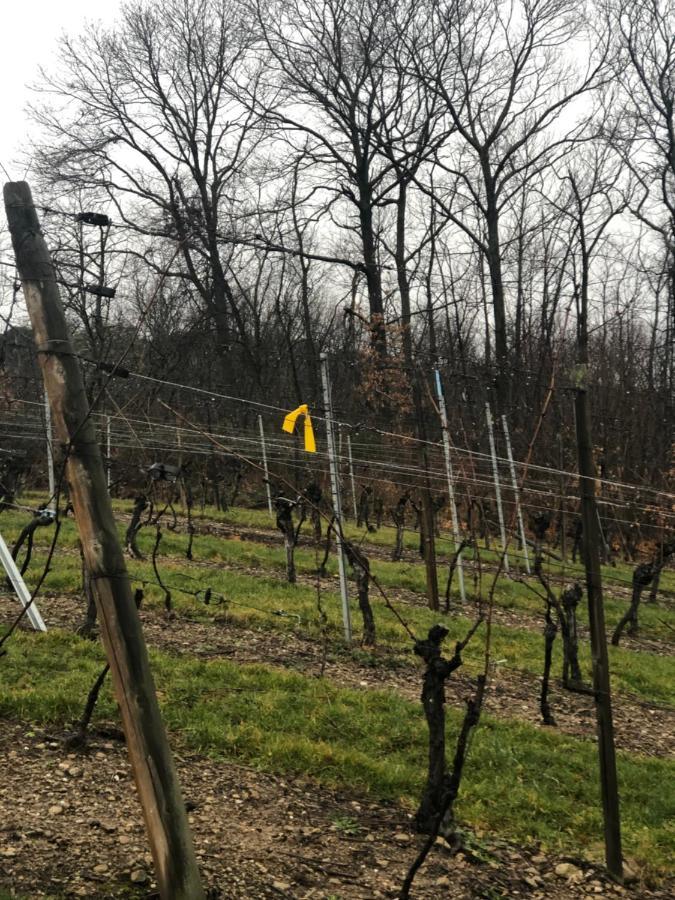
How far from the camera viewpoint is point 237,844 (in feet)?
15.3

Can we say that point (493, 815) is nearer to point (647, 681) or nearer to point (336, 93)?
point (647, 681)

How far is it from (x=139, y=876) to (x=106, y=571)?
174cm

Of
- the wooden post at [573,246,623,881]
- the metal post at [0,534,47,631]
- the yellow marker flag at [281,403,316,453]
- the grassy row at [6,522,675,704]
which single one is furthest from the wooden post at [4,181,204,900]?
the grassy row at [6,522,675,704]

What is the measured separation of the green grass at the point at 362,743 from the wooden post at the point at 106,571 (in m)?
2.44

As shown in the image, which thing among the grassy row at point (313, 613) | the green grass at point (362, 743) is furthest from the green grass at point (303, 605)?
the green grass at point (362, 743)

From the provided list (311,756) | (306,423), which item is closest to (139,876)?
(311,756)

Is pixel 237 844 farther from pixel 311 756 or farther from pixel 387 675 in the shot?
pixel 387 675

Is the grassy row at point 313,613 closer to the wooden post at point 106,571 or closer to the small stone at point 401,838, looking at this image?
the small stone at point 401,838

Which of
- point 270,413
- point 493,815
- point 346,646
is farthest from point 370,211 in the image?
point 493,815

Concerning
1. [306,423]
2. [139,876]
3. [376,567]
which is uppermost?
[306,423]

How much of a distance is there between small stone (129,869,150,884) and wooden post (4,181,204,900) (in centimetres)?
80

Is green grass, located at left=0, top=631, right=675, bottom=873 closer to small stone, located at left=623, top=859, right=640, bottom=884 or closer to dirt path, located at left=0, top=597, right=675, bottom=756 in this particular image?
small stone, located at left=623, top=859, right=640, bottom=884

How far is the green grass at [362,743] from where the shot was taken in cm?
559

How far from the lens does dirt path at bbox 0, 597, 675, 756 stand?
7656 mm
